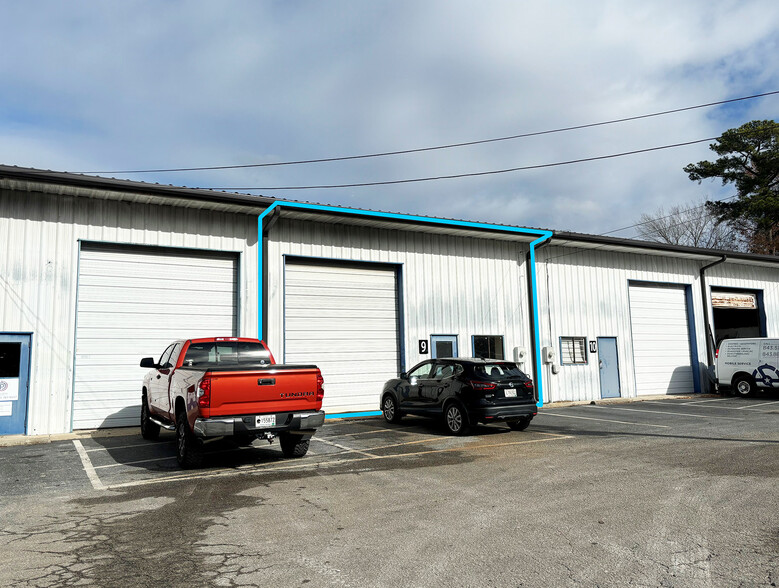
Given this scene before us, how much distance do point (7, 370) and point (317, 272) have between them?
783 cm

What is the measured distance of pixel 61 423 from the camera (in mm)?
13336

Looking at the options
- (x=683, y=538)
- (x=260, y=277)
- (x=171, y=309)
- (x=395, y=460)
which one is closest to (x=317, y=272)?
(x=260, y=277)

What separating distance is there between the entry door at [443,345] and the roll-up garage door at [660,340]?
8380 mm

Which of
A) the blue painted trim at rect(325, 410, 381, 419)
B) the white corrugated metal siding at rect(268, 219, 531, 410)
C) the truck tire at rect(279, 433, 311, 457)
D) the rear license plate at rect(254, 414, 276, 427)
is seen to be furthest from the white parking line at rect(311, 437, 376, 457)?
the white corrugated metal siding at rect(268, 219, 531, 410)

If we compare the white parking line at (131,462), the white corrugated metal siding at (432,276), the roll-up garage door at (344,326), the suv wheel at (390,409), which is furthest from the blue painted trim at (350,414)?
the white parking line at (131,462)

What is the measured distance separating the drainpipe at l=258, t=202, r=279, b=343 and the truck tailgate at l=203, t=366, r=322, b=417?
21.4 ft

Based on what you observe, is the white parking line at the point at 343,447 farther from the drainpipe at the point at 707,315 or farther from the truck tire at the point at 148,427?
the drainpipe at the point at 707,315

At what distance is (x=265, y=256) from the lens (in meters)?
15.9

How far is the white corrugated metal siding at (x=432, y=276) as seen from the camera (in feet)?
54.2

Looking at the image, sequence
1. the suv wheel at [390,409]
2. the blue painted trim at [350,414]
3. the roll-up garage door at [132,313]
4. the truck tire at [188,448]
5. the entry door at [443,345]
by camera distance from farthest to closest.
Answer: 1. the entry door at [443,345]
2. the blue painted trim at [350,414]
3. the suv wheel at [390,409]
4. the roll-up garage door at [132,313]
5. the truck tire at [188,448]

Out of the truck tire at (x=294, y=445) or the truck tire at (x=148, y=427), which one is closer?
the truck tire at (x=294, y=445)

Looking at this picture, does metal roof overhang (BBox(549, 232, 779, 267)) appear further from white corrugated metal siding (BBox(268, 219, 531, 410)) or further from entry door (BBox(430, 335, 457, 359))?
entry door (BBox(430, 335, 457, 359))

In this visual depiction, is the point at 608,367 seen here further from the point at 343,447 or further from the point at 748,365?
the point at 343,447

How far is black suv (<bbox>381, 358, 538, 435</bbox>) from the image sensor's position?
38.5ft
